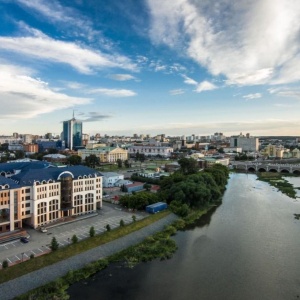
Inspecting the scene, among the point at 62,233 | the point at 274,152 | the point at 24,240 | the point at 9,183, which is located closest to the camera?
the point at 24,240

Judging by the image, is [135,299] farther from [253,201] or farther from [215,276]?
[253,201]

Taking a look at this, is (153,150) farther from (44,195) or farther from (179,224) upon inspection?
(44,195)

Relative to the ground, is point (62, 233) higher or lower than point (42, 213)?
lower

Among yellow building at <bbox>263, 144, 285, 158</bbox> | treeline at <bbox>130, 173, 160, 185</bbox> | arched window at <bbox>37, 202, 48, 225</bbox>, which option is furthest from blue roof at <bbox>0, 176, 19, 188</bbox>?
yellow building at <bbox>263, 144, 285, 158</bbox>

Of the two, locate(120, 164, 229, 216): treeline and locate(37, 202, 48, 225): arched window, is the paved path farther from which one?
locate(37, 202, 48, 225): arched window

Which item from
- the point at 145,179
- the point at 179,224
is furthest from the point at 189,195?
the point at 145,179
